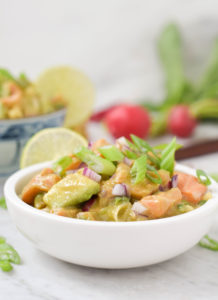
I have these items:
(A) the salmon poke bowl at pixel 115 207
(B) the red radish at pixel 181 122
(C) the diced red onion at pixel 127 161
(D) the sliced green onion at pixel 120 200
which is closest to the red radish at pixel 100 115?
(B) the red radish at pixel 181 122

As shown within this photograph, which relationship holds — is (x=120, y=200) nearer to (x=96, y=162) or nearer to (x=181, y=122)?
(x=96, y=162)

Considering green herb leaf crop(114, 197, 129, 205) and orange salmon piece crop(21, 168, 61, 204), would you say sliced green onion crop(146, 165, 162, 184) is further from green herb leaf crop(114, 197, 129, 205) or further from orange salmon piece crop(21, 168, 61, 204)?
orange salmon piece crop(21, 168, 61, 204)

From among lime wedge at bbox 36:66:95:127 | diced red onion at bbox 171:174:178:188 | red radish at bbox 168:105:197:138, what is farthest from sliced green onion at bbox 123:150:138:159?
red radish at bbox 168:105:197:138

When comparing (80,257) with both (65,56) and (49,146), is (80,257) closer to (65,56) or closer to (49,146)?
(49,146)

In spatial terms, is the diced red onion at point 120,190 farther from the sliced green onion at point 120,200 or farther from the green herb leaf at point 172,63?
the green herb leaf at point 172,63

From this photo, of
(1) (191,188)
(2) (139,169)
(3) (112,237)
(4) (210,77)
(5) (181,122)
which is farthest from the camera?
(4) (210,77)

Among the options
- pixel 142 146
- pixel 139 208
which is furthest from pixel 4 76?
pixel 139 208
